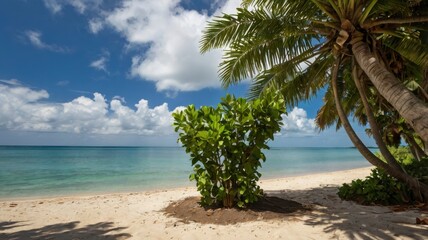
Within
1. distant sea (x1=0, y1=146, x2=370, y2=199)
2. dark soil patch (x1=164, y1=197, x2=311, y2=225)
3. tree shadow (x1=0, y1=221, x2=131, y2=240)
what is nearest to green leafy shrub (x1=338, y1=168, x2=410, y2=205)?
dark soil patch (x1=164, y1=197, x2=311, y2=225)

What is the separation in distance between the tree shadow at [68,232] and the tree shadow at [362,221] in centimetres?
312

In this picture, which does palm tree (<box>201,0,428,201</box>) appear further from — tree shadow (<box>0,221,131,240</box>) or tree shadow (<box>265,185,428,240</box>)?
tree shadow (<box>0,221,131,240</box>)

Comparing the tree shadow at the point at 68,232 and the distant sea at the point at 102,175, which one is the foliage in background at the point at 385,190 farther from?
the distant sea at the point at 102,175

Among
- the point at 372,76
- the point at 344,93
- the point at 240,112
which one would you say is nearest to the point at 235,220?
the point at 240,112

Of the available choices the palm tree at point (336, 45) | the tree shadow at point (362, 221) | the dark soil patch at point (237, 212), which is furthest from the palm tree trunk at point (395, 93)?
the dark soil patch at point (237, 212)

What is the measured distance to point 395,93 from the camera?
3.87 metres

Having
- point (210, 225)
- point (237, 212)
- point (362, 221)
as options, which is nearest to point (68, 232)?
point (210, 225)

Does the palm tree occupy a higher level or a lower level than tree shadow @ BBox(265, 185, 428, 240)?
higher

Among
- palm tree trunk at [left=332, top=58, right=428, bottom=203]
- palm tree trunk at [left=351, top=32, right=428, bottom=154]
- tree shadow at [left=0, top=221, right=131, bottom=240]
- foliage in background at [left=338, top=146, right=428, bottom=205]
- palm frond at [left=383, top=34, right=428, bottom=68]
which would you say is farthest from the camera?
foliage in background at [left=338, top=146, right=428, bottom=205]

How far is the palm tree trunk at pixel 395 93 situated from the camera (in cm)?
334

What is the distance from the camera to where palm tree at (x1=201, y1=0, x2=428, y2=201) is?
4599 millimetres

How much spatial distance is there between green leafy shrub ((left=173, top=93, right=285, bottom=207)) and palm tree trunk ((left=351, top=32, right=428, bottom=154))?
5.11 feet

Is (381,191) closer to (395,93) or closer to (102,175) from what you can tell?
(395,93)

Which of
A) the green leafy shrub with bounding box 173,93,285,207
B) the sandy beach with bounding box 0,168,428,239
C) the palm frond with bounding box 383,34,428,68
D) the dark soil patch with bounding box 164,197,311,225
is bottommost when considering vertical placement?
the sandy beach with bounding box 0,168,428,239
